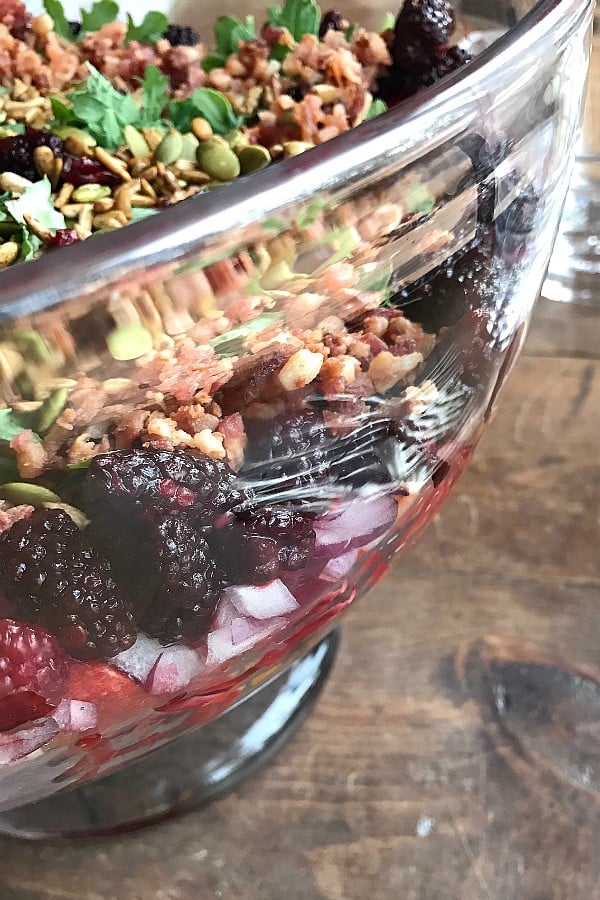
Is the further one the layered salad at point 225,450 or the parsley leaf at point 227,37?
the parsley leaf at point 227,37

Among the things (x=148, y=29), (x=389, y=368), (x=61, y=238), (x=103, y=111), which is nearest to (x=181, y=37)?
(x=148, y=29)

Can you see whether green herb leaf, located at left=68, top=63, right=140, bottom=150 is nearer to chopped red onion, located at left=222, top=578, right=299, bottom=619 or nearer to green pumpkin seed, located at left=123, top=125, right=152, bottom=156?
green pumpkin seed, located at left=123, top=125, right=152, bottom=156

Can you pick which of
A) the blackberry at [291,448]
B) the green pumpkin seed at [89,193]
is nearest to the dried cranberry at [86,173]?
the green pumpkin seed at [89,193]

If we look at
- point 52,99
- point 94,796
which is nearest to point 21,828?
point 94,796

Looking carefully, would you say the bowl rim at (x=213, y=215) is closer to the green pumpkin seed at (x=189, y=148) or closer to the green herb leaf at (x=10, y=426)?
the green herb leaf at (x=10, y=426)

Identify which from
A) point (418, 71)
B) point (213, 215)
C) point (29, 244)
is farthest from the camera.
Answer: point (418, 71)

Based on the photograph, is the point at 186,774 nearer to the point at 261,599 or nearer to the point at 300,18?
the point at 261,599
